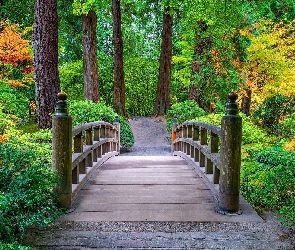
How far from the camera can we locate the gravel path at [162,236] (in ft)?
10.7

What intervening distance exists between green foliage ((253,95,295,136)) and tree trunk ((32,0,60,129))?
11134mm

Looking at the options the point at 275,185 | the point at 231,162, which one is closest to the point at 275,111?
the point at 275,185

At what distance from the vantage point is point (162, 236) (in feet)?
11.3

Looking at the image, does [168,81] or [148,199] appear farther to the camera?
[168,81]

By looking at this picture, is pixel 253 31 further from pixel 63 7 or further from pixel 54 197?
pixel 54 197

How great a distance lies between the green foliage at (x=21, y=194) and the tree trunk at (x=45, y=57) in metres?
4.98

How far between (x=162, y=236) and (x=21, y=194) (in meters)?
1.31

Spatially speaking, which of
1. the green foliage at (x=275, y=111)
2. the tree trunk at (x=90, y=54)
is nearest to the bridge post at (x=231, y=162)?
the tree trunk at (x=90, y=54)

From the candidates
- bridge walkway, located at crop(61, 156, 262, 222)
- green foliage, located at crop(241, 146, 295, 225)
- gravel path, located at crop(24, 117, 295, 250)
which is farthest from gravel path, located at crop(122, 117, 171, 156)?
gravel path, located at crop(24, 117, 295, 250)

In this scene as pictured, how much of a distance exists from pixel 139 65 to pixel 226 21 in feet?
37.2

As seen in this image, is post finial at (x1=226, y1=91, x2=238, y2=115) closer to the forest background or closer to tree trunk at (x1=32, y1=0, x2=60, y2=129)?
the forest background

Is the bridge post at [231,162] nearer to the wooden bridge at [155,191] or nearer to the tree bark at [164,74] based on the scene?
the wooden bridge at [155,191]

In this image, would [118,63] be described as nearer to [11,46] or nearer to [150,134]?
[150,134]

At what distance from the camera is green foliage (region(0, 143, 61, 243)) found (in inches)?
116
